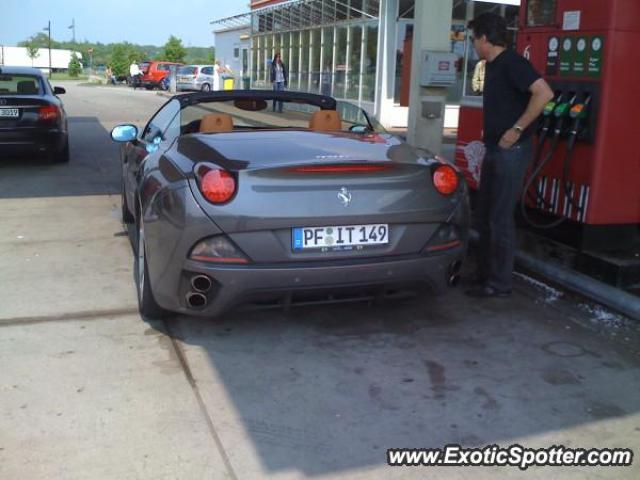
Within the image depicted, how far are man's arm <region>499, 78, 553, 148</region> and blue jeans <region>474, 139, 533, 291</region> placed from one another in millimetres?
147

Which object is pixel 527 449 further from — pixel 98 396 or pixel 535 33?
pixel 535 33

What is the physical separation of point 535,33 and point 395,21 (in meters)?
13.4

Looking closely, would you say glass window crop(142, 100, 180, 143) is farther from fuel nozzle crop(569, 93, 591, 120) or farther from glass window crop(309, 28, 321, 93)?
glass window crop(309, 28, 321, 93)

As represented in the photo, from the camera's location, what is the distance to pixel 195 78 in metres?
37.1

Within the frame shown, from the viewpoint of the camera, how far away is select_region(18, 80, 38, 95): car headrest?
1032 centimetres

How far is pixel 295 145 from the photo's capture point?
13.1 ft

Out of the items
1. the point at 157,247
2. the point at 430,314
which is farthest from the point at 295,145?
the point at 430,314

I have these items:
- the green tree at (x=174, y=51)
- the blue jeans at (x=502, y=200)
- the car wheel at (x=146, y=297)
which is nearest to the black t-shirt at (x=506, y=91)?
the blue jeans at (x=502, y=200)

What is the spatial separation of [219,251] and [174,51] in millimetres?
67098

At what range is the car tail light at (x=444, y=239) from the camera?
150 inches

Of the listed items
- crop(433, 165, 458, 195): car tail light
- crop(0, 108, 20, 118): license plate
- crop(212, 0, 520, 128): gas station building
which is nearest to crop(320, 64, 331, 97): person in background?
crop(212, 0, 520, 128): gas station building

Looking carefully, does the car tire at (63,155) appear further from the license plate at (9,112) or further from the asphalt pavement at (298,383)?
the asphalt pavement at (298,383)

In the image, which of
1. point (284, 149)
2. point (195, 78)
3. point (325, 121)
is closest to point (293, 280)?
point (284, 149)

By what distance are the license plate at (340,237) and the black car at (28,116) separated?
7.70 meters
